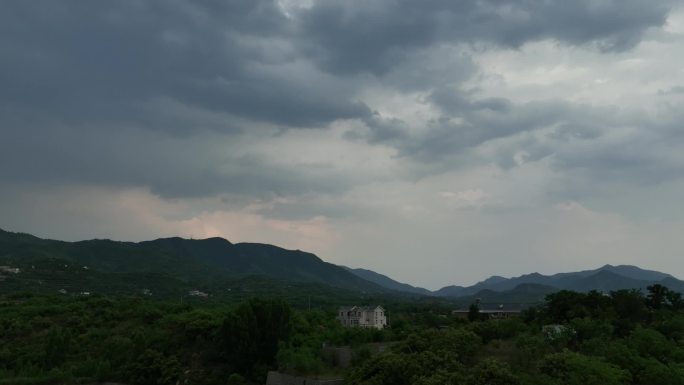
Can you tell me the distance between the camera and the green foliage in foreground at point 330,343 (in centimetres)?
2578

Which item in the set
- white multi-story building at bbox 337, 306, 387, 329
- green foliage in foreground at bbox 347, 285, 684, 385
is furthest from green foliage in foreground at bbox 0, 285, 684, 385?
white multi-story building at bbox 337, 306, 387, 329

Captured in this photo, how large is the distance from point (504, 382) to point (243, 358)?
1928 centimetres

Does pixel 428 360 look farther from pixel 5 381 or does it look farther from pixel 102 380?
pixel 5 381

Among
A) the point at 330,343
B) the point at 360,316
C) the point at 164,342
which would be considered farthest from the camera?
the point at 360,316

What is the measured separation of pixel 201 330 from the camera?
42.7 m

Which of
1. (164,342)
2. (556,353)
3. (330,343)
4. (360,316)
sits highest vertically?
(360,316)

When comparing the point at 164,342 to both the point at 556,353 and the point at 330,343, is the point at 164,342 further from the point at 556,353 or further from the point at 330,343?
the point at 556,353

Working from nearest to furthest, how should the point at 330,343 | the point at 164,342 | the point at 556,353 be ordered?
the point at 556,353
the point at 330,343
the point at 164,342

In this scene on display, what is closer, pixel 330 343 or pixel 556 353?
Result: pixel 556 353

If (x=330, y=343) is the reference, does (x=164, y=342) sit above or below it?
below

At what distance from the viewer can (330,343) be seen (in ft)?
137

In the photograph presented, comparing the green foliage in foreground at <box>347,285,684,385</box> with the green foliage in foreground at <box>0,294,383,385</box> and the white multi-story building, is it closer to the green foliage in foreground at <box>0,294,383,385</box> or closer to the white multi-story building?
the green foliage in foreground at <box>0,294,383,385</box>

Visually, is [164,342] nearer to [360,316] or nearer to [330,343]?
[330,343]

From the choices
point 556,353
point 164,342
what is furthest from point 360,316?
point 556,353
